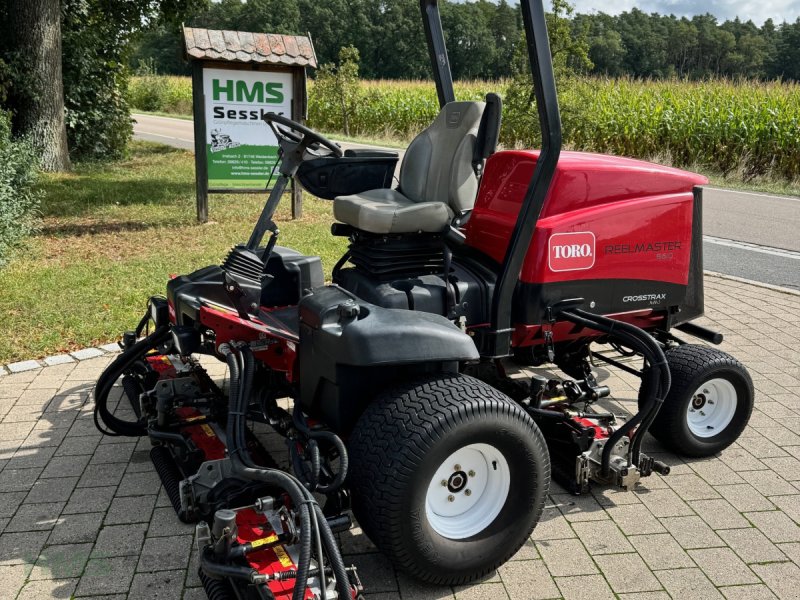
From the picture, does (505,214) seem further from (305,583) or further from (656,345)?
(305,583)

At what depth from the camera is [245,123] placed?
8805 mm

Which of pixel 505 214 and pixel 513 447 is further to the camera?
pixel 505 214

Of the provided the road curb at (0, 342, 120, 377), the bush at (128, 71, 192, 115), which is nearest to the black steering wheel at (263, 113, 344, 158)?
the road curb at (0, 342, 120, 377)

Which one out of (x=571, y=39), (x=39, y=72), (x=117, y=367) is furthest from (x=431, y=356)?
(x=571, y=39)

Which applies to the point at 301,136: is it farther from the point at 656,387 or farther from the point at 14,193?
the point at 14,193

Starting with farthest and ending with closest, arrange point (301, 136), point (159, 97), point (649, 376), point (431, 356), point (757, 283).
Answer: point (159, 97), point (757, 283), point (301, 136), point (649, 376), point (431, 356)

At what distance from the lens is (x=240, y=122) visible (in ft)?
28.8

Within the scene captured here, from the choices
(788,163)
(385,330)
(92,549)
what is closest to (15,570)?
(92,549)

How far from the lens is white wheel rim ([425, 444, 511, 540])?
2742 millimetres

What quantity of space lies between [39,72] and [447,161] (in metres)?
10.1

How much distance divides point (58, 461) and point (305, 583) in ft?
6.45

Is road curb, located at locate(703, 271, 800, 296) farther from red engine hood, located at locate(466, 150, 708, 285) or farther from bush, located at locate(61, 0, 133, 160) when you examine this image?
bush, located at locate(61, 0, 133, 160)

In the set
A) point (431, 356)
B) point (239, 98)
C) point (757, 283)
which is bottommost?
point (757, 283)

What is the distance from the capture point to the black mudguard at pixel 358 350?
2645 millimetres
